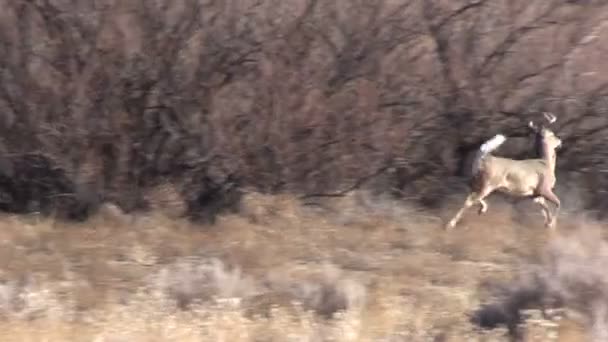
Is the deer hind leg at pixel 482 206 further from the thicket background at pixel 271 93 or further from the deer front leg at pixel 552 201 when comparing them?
the thicket background at pixel 271 93

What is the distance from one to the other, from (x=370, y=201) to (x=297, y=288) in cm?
451

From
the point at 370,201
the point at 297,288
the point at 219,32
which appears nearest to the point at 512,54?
the point at 370,201

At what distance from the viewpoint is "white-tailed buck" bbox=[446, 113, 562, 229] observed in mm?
13773

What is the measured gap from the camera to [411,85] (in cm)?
1498

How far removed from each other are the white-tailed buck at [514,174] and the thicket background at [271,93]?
3.81ft

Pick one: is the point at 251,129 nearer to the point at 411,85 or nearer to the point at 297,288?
the point at 411,85

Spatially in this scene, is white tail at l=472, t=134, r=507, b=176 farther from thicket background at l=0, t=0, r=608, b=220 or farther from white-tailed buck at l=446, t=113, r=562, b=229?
thicket background at l=0, t=0, r=608, b=220

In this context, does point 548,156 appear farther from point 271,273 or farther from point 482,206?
point 271,273

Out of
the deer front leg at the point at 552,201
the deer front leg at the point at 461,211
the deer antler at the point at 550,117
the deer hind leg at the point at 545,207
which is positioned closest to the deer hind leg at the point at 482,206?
the deer front leg at the point at 461,211

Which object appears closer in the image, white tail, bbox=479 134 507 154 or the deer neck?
white tail, bbox=479 134 507 154

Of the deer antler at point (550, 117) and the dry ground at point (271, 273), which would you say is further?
the deer antler at point (550, 117)

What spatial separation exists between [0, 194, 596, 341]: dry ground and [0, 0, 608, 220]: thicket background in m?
0.51

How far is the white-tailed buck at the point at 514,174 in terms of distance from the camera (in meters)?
13.8

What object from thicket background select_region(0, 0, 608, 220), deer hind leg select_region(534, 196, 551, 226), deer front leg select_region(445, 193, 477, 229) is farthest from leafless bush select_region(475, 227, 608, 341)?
thicket background select_region(0, 0, 608, 220)
